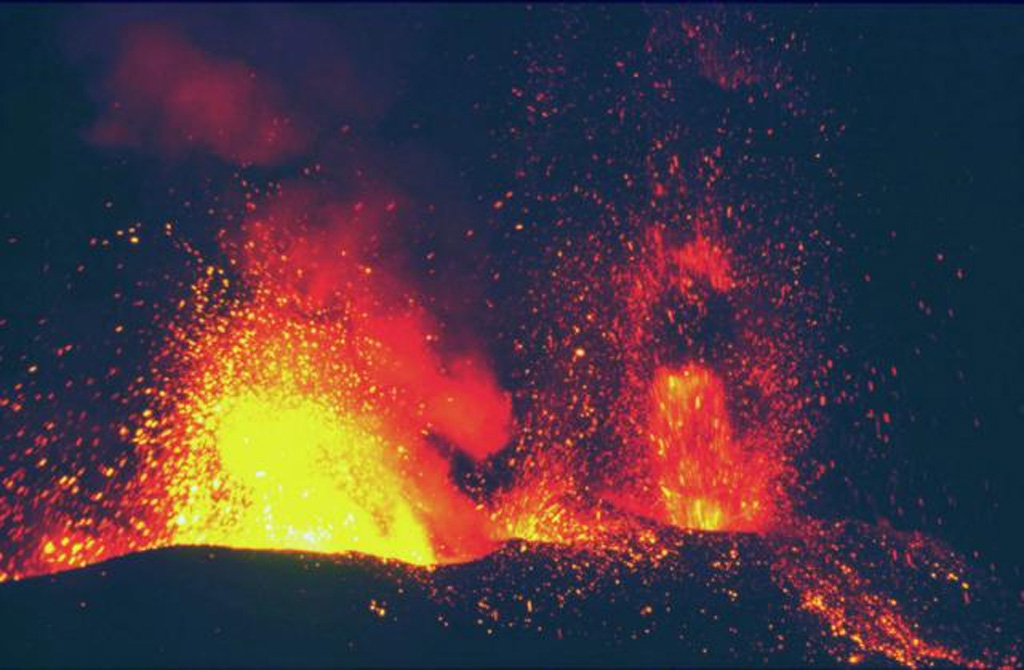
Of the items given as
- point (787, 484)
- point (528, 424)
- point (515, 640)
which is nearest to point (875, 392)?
point (787, 484)

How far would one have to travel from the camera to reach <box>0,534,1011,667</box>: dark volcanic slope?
8.07ft

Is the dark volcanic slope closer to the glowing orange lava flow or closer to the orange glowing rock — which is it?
the glowing orange lava flow

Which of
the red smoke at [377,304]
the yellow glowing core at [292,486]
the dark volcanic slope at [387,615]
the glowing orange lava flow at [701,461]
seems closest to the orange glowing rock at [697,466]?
the glowing orange lava flow at [701,461]

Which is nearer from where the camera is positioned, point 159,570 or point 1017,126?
point 159,570

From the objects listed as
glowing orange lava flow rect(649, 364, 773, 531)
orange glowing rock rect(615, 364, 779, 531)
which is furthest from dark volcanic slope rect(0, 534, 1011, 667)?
orange glowing rock rect(615, 364, 779, 531)

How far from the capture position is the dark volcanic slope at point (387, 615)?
246 centimetres

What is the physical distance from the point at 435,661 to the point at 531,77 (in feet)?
19.6

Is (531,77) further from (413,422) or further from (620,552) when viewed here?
(620,552)

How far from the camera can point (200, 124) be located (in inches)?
242

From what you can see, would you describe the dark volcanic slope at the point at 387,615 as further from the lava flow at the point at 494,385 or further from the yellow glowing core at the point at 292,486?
the yellow glowing core at the point at 292,486

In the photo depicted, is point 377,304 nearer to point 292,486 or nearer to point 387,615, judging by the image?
point 292,486

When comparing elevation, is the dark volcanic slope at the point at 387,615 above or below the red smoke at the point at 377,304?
above

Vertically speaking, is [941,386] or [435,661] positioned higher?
[435,661]

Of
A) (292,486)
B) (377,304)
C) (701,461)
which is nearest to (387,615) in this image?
(292,486)
